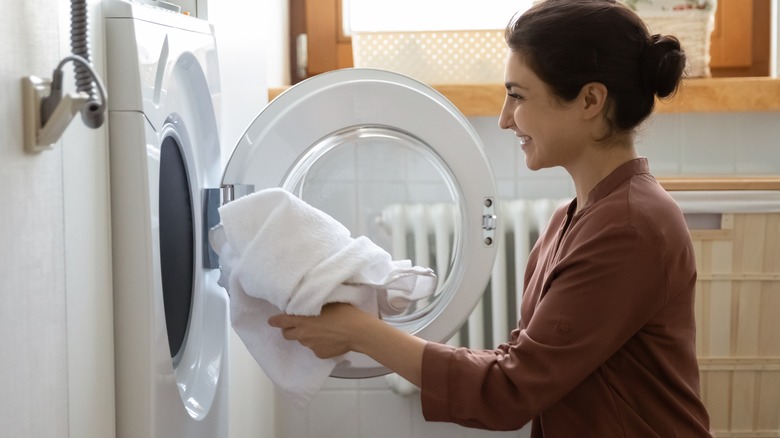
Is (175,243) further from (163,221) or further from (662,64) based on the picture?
(662,64)

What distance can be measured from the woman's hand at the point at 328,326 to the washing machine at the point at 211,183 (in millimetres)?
149

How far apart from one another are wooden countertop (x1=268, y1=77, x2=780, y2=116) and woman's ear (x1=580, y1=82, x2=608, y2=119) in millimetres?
879

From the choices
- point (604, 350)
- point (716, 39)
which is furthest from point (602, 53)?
point (716, 39)

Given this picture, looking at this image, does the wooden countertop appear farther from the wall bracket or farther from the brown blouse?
the wall bracket

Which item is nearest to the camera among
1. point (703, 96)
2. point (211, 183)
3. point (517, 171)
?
point (211, 183)

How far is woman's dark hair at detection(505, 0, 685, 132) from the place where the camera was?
1.25 metres

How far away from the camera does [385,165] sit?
5.03ft

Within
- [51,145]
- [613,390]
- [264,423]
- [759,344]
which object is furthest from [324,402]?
[51,145]

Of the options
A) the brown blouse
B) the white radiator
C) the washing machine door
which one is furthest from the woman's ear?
the white radiator

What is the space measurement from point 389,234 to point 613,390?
0.49 meters

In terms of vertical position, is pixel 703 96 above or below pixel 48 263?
above

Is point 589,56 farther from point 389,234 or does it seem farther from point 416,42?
point 416,42

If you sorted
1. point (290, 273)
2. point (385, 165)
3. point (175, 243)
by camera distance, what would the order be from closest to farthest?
point (290, 273), point (175, 243), point (385, 165)

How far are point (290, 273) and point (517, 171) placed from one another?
1255 millimetres
